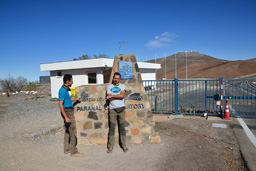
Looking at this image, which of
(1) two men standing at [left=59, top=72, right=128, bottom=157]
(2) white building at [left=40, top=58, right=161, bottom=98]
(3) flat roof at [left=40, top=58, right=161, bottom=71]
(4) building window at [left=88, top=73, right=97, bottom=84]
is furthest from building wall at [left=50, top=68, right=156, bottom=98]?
(1) two men standing at [left=59, top=72, right=128, bottom=157]

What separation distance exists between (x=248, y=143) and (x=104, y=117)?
12.8ft

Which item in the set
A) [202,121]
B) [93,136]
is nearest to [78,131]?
[93,136]

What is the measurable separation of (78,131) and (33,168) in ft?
4.84

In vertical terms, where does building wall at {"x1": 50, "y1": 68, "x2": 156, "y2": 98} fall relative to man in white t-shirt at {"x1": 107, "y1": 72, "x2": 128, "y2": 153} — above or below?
above

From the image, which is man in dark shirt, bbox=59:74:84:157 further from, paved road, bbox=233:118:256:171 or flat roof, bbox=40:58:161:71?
flat roof, bbox=40:58:161:71

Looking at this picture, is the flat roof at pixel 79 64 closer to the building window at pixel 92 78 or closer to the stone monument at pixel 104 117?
the building window at pixel 92 78

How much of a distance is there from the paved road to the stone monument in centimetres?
201

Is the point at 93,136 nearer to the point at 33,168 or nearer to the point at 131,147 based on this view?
the point at 131,147

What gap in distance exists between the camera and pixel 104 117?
4.87 metres

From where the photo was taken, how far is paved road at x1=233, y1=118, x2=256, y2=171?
3790 mm

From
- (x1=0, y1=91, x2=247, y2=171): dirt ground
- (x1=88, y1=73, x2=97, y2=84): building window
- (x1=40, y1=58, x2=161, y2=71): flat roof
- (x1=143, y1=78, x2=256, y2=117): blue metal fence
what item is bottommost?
(x1=0, y1=91, x2=247, y2=171): dirt ground

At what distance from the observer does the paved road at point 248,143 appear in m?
3.79

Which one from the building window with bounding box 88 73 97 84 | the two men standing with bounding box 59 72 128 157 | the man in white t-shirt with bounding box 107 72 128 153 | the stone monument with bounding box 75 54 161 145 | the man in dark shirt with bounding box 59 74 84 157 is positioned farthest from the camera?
the building window with bounding box 88 73 97 84

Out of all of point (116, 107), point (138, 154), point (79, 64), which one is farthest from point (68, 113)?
point (79, 64)
